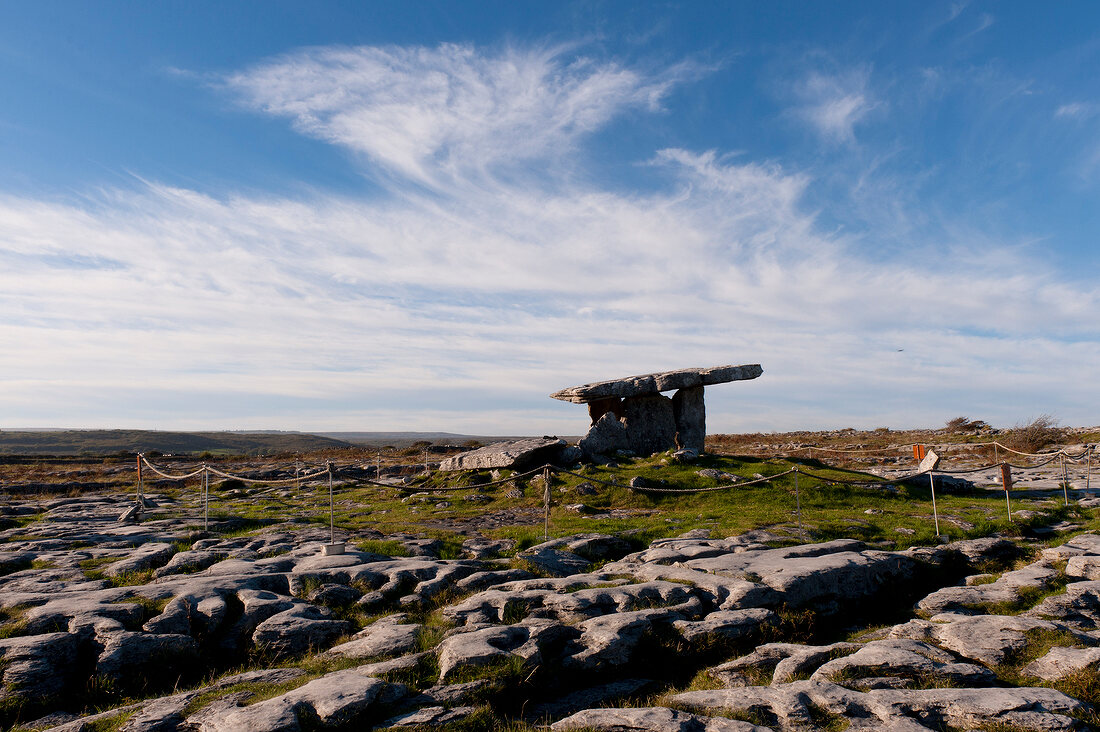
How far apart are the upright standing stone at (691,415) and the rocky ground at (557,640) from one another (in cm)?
1414

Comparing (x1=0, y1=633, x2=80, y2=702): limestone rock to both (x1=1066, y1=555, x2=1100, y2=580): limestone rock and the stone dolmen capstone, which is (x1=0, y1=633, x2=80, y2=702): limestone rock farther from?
the stone dolmen capstone

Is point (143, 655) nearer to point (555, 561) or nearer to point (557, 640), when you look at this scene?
point (557, 640)

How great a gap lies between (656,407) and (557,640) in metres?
18.5

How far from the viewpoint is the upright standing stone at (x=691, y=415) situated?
25.0 metres

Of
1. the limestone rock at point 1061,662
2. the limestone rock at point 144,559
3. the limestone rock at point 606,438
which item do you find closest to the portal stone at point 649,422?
the limestone rock at point 606,438

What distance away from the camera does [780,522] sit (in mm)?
13812

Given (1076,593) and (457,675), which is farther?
(1076,593)

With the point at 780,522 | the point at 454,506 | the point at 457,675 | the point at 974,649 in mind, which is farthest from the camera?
the point at 454,506

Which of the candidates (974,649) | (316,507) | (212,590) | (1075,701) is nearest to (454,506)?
(316,507)

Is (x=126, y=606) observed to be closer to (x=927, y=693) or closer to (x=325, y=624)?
(x=325, y=624)

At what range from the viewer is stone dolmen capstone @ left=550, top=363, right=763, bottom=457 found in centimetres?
2408

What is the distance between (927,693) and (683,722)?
2218 mm

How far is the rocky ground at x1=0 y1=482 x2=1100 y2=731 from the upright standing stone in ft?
46.4

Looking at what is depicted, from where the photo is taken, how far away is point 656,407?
24906 millimetres
